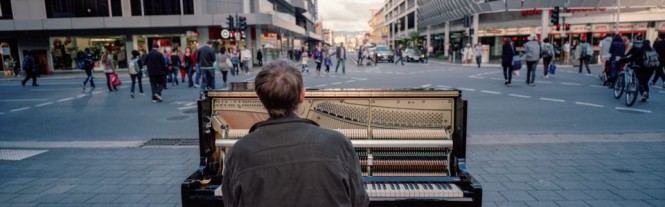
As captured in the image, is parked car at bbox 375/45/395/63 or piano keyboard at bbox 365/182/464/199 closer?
piano keyboard at bbox 365/182/464/199

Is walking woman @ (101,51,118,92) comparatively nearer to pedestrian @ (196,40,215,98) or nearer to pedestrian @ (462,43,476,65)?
pedestrian @ (196,40,215,98)

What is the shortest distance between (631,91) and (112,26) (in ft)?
109

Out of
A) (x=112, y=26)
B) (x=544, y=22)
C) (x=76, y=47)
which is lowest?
(x=76, y=47)

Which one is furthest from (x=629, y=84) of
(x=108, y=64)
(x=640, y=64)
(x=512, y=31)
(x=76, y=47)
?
(x=76, y=47)

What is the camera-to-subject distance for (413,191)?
280cm

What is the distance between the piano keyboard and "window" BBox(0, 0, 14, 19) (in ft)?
132

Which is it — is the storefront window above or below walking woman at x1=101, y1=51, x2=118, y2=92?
above

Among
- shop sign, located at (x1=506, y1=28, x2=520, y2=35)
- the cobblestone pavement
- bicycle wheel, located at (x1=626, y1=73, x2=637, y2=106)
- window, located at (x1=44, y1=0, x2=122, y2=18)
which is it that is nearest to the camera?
the cobblestone pavement

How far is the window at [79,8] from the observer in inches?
1328

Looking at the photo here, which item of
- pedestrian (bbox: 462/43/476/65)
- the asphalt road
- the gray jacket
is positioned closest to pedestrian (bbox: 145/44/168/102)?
the asphalt road

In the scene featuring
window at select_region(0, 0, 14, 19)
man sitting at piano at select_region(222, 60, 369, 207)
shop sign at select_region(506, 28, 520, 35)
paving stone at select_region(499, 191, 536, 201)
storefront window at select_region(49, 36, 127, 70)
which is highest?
window at select_region(0, 0, 14, 19)

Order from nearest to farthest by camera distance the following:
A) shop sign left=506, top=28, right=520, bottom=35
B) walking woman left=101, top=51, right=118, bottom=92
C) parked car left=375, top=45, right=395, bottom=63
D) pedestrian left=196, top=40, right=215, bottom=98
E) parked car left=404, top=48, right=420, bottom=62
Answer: pedestrian left=196, top=40, right=215, bottom=98 → walking woman left=101, top=51, right=118, bottom=92 → parked car left=375, top=45, right=395, bottom=63 → parked car left=404, top=48, right=420, bottom=62 → shop sign left=506, top=28, right=520, bottom=35

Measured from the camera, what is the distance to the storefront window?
34.2 meters

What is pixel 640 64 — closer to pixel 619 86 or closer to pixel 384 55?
pixel 619 86
